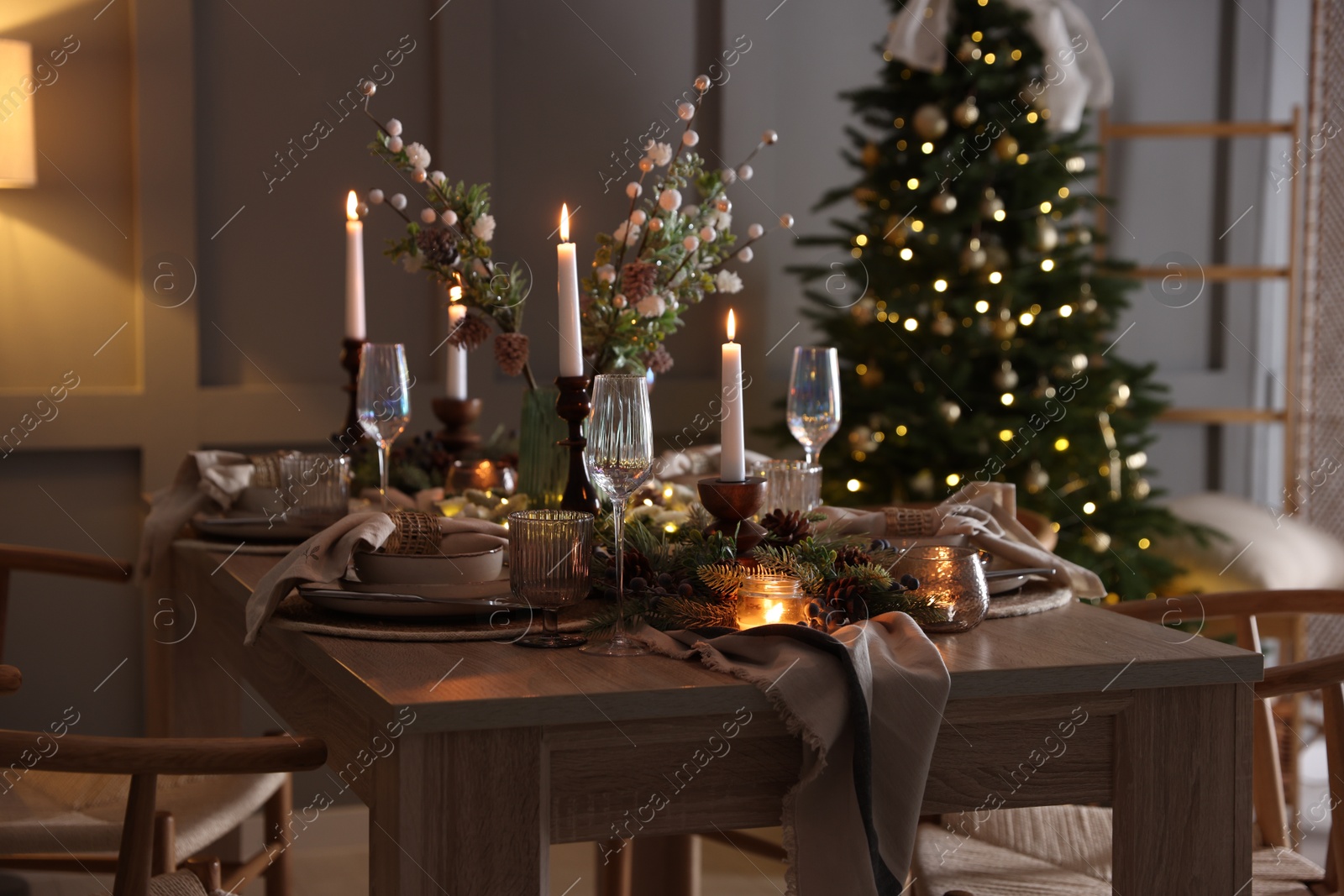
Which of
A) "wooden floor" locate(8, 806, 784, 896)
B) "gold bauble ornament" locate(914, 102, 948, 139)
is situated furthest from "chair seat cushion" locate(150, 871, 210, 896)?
"gold bauble ornament" locate(914, 102, 948, 139)

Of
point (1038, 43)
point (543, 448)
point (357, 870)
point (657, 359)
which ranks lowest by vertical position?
point (357, 870)

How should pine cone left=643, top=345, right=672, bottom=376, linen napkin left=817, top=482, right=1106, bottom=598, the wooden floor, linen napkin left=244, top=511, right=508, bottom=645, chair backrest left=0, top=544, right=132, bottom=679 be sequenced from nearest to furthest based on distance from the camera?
1. linen napkin left=244, top=511, right=508, bottom=645
2. linen napkin left=817, top=482, right=1106, bottom=598
3. pine cone left=643, top=345, right=672, bottom=376
4. chair backrest left=0, top=544, right=132, bottom=679
5. the wooden floor

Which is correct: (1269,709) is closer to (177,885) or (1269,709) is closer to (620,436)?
(620,436)

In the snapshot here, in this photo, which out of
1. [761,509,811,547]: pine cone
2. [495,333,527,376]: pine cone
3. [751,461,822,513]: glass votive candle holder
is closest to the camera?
[761,509,811,547]: pine cone

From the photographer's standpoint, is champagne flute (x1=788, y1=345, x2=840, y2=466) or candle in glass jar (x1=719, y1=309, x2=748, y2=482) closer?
candle in glass jar (x1=719, y1=309, x2=748, y2=482)

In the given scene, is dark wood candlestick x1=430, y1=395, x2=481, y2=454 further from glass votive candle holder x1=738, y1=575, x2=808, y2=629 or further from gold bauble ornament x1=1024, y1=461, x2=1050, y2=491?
gold bauble ornament x1=1024, y1=461, x2=1050, y2=491

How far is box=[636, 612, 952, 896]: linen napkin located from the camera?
1.18 meters

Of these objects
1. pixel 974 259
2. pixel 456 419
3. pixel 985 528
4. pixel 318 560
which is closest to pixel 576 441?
pixel 318 560

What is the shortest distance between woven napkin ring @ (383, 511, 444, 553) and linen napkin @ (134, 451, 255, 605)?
0.61 metres

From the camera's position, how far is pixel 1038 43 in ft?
10.8

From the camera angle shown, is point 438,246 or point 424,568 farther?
point 438,246

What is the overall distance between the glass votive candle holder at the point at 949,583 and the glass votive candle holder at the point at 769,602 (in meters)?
0.13

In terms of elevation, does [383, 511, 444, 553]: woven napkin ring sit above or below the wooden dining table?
above

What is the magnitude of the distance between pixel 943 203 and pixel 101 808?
2.25 metres
